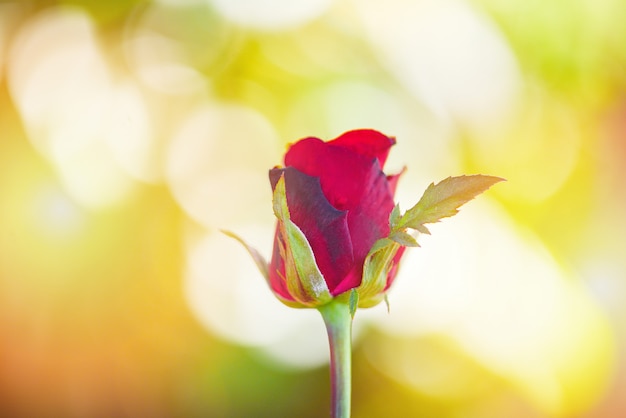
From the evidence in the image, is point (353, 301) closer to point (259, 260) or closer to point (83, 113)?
point (259, 260)

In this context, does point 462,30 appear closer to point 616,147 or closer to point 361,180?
point 616,147

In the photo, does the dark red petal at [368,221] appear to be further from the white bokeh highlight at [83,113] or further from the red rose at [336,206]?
the white bokeh highlight at [83,113]

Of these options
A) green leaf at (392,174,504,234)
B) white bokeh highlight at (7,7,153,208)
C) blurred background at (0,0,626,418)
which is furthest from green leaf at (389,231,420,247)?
white bokeh highlight at (7,7,153,208)

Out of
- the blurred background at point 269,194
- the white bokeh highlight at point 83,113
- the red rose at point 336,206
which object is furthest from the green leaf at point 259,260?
the white bokeh highlight at point 83,113

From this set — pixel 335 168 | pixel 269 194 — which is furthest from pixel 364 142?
pixel 269 194

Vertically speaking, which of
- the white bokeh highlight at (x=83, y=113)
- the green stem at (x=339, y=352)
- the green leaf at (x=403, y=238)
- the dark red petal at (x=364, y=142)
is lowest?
the green stem at (x=339, y=352)

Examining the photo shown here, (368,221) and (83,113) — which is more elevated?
(83,113)

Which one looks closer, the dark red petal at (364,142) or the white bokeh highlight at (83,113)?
the dark red petal at (364,142)

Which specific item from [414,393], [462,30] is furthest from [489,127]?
[414,393]
